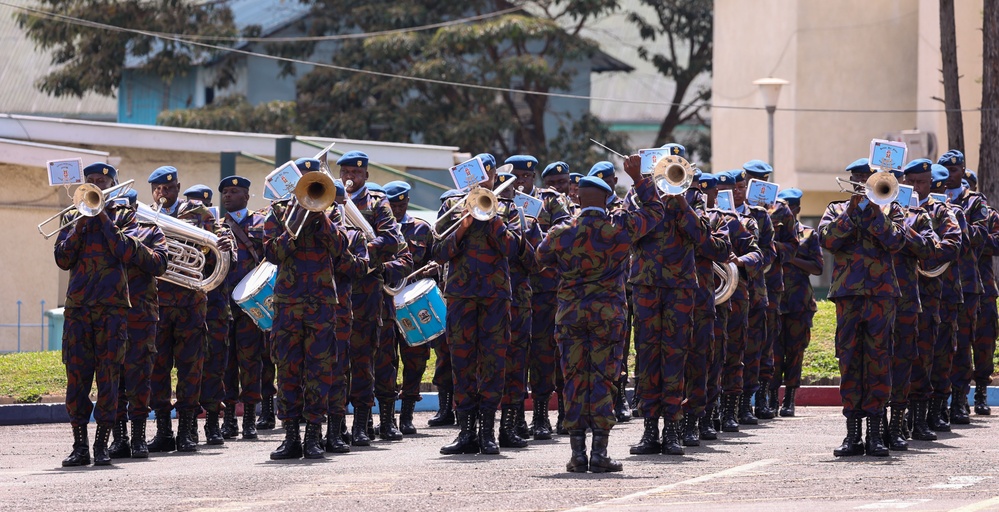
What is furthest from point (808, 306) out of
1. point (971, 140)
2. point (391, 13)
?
point (391, 13)

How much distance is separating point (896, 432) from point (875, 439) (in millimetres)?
655

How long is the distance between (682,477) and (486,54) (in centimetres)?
2771

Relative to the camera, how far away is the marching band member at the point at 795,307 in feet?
52.2

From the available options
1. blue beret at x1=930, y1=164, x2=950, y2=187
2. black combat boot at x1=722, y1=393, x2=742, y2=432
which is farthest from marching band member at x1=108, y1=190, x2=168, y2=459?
blue beret at x1=930, y1=164, x2=950, y2=187

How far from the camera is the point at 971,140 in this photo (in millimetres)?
29625

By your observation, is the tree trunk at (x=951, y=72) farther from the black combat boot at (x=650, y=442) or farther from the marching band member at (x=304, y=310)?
the marching band member at (x=304, y=310)

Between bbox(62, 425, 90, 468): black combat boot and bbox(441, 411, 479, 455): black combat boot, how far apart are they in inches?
105

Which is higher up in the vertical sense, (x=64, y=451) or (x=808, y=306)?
(x=808, y=306)

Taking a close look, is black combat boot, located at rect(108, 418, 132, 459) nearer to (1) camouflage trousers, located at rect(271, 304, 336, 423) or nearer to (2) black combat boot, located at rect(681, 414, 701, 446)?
(1) camouflage trousers, located at rect(271, 304, 336, 423)

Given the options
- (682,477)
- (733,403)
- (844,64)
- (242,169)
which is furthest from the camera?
(844,64)

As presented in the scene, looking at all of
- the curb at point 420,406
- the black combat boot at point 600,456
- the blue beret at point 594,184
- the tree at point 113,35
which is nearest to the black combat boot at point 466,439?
the black combat boot at point 600,456

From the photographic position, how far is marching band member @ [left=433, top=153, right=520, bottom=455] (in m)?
12.3

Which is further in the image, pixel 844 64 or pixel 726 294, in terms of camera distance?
pixel 844 64

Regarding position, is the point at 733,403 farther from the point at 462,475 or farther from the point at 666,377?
the point at 462,475
